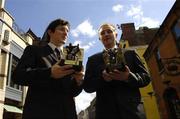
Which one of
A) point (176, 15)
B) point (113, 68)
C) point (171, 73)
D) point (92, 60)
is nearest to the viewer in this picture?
point (113, 68)

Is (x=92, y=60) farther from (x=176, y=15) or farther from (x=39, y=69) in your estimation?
(x=176, y=15)

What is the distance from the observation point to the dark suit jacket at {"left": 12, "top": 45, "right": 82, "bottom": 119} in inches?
97.3

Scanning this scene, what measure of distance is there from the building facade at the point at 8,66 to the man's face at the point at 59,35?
1226 centimetres

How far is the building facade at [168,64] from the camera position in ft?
47.3

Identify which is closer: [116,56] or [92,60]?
[116,56]

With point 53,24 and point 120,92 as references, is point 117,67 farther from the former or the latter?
point 53,24

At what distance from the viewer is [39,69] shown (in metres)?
2.57

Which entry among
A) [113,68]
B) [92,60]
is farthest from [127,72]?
[92,60]

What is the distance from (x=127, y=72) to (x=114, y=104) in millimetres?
455

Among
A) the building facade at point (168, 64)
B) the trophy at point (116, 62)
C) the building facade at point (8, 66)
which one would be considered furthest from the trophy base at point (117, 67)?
the building facade at point (8, 66)

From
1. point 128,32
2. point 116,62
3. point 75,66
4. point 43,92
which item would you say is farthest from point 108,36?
point 128,32

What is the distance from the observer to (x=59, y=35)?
3039 mm

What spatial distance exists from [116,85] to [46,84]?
0.93m

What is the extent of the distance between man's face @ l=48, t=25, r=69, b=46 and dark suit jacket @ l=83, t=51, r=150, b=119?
0.64m
